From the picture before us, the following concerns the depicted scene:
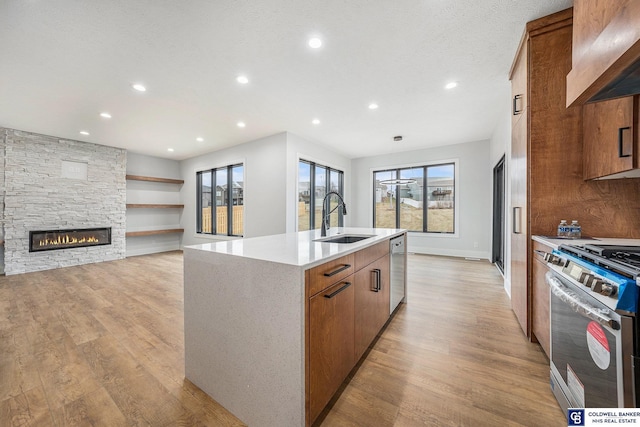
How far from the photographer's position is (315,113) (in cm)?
403

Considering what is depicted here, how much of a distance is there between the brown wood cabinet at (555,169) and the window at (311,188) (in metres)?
3.98

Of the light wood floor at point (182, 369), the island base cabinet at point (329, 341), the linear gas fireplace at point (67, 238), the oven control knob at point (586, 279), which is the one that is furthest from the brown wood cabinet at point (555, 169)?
the linear gas fireplace at point (67, 238)

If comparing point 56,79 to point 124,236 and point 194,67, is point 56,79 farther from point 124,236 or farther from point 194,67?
point 124,236

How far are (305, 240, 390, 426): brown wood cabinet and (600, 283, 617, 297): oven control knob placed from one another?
1.16 m

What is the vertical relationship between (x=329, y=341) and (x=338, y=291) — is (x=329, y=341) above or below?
below

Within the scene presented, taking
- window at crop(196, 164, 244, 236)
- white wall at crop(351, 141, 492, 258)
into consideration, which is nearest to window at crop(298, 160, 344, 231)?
window at crop(196, 164, 244, 236)

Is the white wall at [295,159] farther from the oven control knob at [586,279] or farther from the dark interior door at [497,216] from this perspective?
the oven control knob at [586,279]

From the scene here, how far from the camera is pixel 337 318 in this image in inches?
56.9

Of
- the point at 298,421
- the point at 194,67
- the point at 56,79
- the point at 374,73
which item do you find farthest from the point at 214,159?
the point at 298,421

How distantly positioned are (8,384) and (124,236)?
5.35m

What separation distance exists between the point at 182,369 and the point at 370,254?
1675 mm

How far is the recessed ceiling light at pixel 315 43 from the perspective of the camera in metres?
2.27

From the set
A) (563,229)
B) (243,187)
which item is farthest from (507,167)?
(243,187)

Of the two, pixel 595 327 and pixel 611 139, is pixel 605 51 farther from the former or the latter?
pixel 595 327
